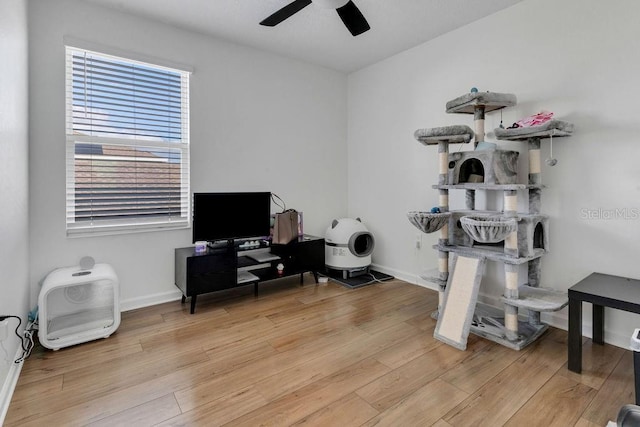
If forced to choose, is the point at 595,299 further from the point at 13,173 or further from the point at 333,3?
the point at 13,173

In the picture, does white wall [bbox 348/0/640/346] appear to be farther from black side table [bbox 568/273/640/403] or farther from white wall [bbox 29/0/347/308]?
white wall [bbox 29/0/347/308]

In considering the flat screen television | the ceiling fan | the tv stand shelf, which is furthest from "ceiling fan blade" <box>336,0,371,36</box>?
the tv stand shelf

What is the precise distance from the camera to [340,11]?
224 cm

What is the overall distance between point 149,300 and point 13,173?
154cm

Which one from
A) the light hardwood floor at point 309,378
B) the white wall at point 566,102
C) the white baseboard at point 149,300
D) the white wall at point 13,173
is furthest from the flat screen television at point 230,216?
the white wall at point 566,102

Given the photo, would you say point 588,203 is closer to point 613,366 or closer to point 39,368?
point 613,366

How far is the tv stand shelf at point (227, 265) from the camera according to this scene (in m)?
2.87

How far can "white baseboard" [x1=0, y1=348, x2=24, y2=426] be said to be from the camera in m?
1.57

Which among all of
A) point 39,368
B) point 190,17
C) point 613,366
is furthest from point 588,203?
point 39,368

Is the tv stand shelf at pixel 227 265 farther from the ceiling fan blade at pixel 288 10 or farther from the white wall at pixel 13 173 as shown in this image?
the ceiling fan blade at pixel 288 10

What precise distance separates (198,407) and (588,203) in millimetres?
2935

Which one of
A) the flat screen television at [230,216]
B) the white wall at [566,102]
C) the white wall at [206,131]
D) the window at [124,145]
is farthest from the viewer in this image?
the flat screen television at [230,216]

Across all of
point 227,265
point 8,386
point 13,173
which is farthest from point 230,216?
point 8,386

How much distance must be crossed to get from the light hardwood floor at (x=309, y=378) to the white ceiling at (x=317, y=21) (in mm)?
2630
